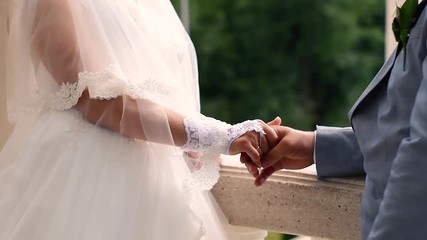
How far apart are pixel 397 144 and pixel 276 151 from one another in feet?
1.02

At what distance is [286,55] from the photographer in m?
7.95

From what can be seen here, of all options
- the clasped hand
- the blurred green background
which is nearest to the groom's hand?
the clasped hand

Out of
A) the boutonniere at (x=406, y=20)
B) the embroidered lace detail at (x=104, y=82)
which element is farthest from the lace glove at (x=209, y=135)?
the boutonniere at (x=406, y=20)

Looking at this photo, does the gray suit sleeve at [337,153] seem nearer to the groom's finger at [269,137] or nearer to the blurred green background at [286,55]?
the groom's finger at [269,137]

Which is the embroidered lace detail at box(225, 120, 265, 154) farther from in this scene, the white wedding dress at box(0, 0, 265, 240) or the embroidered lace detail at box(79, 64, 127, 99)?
the embroidered lace detail at box(79, 64, 127, 99)

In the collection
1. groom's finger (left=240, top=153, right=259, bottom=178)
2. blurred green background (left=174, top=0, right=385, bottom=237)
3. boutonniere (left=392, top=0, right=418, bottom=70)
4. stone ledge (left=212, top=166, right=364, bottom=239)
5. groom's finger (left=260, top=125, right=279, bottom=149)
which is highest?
boutonniere (left=392, top=0, right=418, bottom=70)

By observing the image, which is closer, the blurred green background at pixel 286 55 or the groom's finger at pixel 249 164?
the groom's finger at pixel 249 164

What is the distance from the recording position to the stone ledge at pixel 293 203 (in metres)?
1.33

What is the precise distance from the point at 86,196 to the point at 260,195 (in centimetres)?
36

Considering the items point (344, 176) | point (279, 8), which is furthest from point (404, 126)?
point (279, 8)

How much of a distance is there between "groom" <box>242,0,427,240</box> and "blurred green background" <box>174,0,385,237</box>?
5984 mm

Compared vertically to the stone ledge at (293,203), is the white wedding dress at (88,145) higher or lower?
higher

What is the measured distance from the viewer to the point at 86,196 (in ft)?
4.06

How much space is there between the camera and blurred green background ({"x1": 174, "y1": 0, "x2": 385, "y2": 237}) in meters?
7.41
